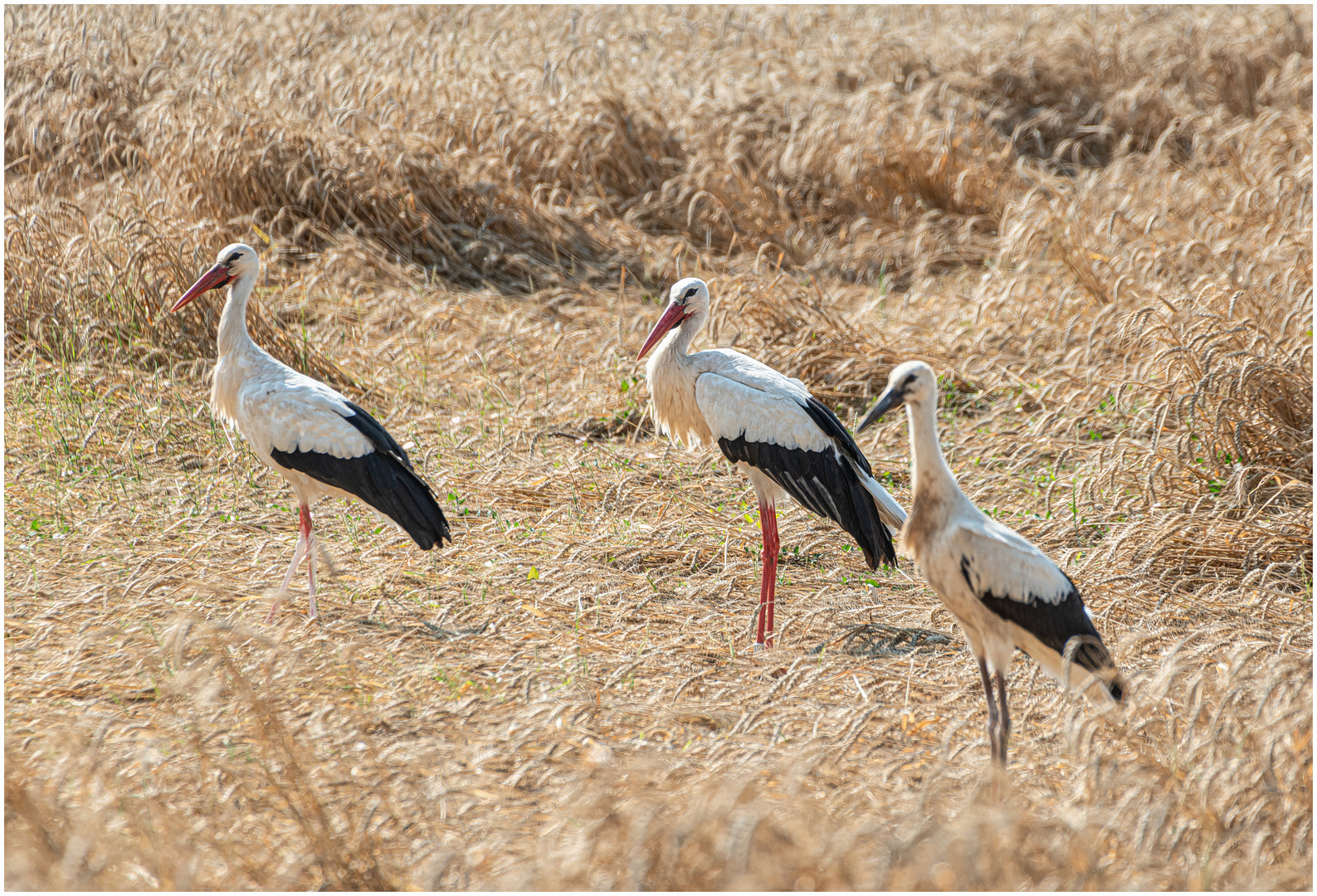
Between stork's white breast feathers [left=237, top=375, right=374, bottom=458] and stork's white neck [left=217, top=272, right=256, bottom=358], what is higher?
stork's white neck [left=217, top=272, right=256, bottom=358]

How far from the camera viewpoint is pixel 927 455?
3375mm

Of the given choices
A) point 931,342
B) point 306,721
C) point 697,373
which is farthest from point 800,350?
point 306,721

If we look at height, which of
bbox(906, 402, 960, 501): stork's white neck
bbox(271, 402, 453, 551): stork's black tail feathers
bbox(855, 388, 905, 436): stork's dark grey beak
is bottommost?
bbox(271, 402, 453, 551): stork's black tail feathers

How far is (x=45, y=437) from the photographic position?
20.2ft

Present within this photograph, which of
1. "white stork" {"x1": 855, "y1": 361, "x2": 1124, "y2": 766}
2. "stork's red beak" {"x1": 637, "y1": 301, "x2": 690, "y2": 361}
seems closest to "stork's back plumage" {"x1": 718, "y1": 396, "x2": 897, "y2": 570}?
"stork's red beak" {"x1": 637, "y1": 301, "x2": 690, "y2": 361}

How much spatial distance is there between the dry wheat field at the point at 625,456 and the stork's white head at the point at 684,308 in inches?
Result: 33.9

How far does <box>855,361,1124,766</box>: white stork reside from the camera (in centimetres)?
332

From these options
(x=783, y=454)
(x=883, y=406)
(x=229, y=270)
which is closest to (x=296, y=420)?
(x=229, y=270)

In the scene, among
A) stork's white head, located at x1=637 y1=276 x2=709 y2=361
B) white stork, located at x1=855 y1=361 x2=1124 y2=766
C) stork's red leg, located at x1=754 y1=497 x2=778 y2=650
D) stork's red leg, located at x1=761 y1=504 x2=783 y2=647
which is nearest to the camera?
white stork, located at x1=855 y1=361 x2=1124 y2=766

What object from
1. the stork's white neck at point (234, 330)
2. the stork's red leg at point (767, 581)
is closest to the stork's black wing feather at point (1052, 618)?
the stork's red leg at point (767, 581)

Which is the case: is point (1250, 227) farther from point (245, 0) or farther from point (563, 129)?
point (245, 0)

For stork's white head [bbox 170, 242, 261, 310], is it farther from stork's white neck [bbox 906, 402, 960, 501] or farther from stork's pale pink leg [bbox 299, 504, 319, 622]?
stork's white neck [bbox 906, 402, 960, 501]

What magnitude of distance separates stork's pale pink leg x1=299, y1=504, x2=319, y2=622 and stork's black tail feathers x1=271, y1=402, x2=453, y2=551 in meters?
0.22

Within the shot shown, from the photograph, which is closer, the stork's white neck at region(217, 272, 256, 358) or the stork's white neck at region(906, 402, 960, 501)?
the stork's white neck at region(906, 402, 960, 501)
